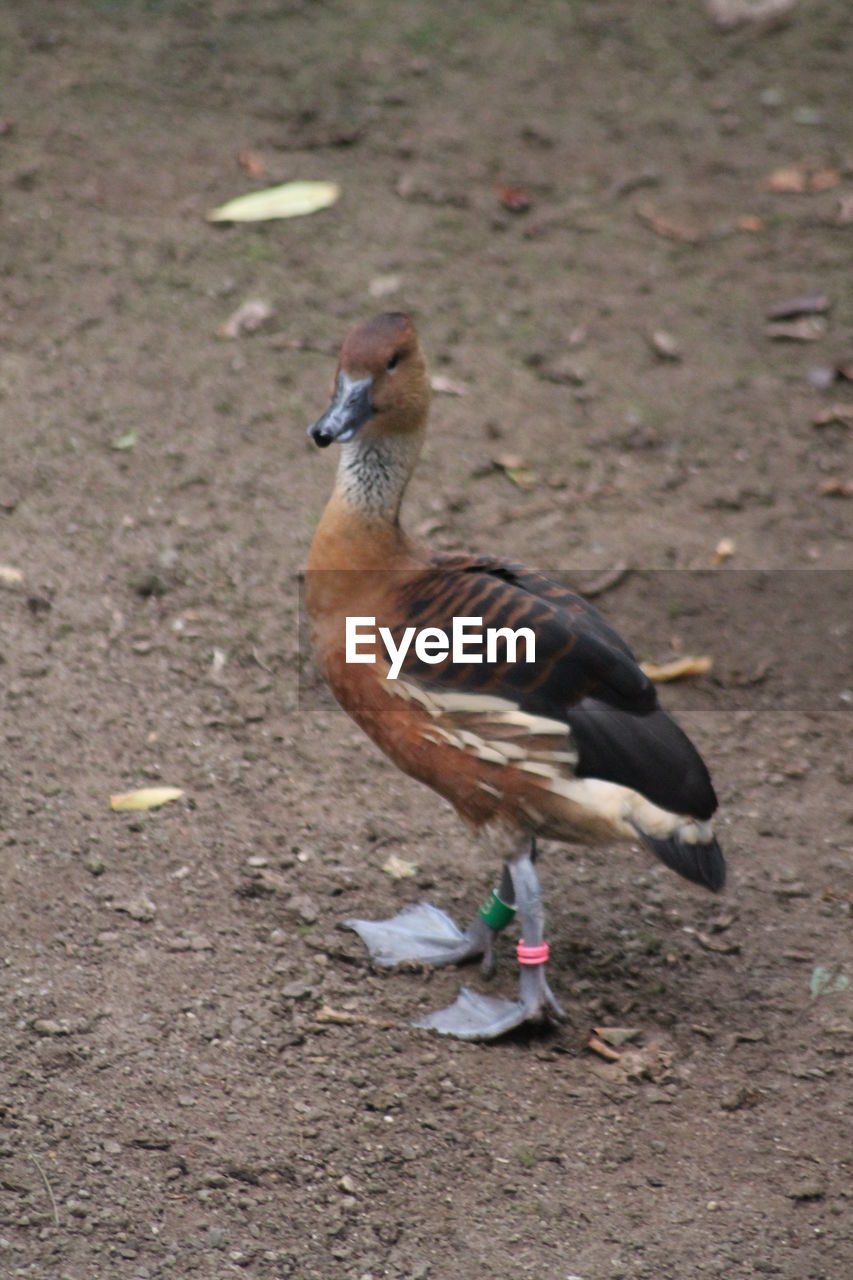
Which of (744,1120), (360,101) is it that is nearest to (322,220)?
(360,101)

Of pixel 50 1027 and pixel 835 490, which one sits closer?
pixel 50 1027

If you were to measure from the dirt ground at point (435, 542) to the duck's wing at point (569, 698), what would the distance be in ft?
2.10

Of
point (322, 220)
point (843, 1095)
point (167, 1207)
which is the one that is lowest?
point (843, 1095)

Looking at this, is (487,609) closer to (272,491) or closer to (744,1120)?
(744,1120)

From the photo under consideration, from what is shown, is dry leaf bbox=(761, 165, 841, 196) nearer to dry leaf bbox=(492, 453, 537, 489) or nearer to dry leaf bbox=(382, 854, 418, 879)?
dry leaf bbox=(492, 453, 537, 489)

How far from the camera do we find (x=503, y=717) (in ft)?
12.2

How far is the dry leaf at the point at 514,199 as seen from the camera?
271 inches

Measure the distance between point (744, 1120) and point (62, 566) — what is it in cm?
277

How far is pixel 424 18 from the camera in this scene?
25.8 ft

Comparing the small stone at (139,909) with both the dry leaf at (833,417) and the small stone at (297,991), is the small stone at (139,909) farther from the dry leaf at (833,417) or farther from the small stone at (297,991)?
the dry leaf at (833,417)

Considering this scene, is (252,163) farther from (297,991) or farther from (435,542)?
(297,991)

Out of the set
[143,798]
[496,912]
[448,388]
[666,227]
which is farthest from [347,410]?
[666,227]

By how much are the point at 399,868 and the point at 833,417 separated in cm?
282

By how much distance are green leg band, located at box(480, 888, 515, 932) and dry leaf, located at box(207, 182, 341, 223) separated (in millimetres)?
3653
